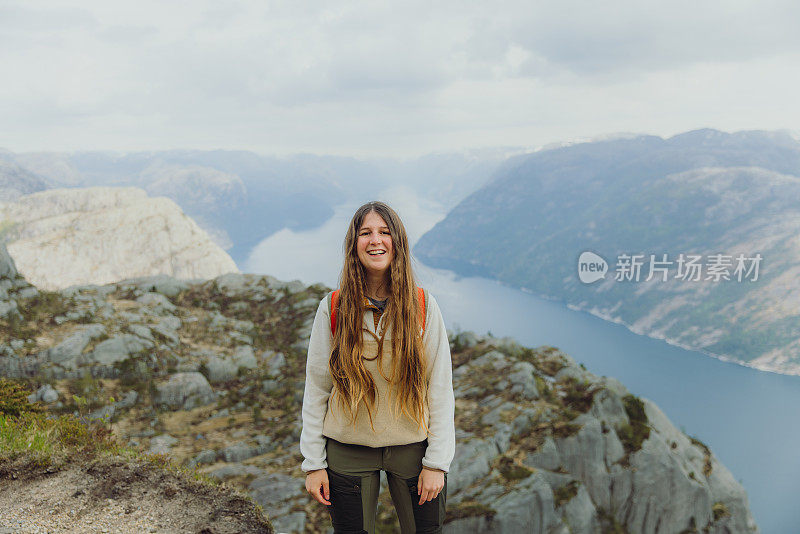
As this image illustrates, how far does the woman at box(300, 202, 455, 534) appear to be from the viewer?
3.09 metres

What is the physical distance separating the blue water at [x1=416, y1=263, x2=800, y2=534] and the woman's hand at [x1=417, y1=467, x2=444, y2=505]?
58.3m

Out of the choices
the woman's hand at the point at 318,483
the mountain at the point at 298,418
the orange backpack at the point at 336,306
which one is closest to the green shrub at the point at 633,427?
the mountain at the point at 298,418

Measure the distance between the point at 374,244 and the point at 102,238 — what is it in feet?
606

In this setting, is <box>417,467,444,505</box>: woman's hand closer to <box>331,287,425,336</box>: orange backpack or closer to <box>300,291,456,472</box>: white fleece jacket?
<box>300,291,456,472</box>: white fleece jacket

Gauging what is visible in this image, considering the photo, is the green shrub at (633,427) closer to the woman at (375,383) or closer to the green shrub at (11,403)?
the woman at (375,383)

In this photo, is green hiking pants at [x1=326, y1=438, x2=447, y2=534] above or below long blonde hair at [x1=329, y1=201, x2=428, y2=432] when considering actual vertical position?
below

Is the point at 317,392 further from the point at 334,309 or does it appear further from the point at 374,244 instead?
the point at 374,244

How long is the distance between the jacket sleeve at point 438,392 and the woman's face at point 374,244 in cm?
43

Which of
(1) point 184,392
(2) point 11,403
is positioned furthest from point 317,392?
(1) point 184,392

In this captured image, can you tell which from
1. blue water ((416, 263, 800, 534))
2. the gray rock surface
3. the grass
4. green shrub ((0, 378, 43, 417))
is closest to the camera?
the grass

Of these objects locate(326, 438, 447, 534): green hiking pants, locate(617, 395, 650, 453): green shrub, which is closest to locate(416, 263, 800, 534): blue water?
locate(617, 395, 650, 453): green shrub

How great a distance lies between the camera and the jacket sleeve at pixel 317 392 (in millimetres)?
3178

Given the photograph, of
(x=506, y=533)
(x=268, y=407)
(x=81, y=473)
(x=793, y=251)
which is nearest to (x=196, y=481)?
(x=81, y=473)

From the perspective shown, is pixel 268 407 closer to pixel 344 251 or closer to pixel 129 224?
pixel 344 251
